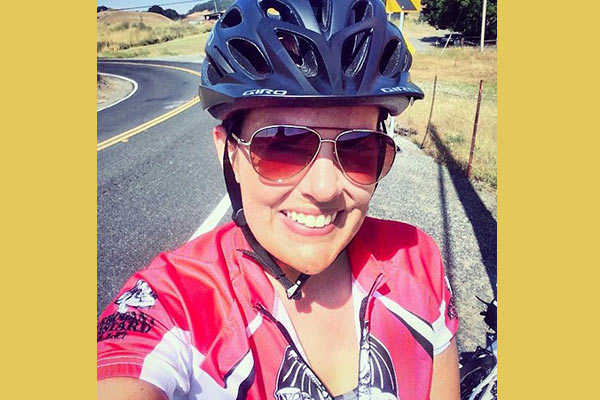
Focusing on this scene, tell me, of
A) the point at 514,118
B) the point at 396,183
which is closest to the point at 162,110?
the point at 396,183

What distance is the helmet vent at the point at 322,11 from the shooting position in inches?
55.9

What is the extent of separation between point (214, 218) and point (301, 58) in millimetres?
3412

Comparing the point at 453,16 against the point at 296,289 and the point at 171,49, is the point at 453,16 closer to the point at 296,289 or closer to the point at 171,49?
the point at 171,49

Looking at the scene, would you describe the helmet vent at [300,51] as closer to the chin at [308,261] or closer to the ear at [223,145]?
the ear at [223,145]

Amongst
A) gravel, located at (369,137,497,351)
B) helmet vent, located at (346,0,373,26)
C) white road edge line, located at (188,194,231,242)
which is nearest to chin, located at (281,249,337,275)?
helmet vent, located at (346,0,373,26)

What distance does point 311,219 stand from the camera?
1.23 metres

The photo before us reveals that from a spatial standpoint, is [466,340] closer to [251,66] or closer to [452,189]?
[251,66]

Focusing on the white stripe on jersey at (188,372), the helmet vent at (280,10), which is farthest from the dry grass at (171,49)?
the white stripe on jersey at (188,372)

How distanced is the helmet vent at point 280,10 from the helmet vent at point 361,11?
0.25 meters

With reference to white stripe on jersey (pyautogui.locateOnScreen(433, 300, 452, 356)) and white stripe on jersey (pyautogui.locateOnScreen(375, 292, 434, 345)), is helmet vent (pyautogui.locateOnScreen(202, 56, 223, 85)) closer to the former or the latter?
white stripe on jersey (pyautogui.locateOnScreen(375, 292, 434, 345))

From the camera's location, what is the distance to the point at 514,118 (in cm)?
94

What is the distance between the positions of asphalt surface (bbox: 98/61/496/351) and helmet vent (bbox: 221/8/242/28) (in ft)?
8.21

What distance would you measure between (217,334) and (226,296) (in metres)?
0.12

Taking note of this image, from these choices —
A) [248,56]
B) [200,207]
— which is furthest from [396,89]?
[200,207]
